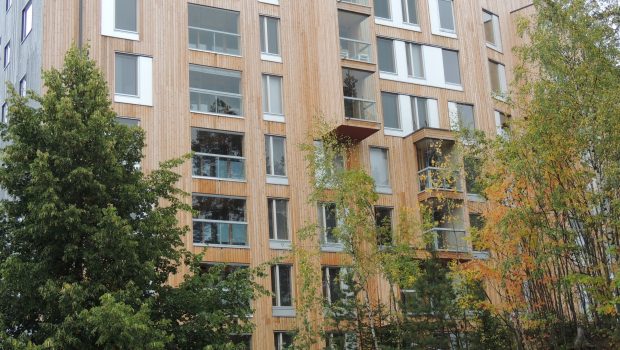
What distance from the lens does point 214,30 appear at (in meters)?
36.2

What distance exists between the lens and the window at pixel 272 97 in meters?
36.2

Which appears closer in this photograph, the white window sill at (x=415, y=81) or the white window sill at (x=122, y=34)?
the white window sill at (x=122, y=34)

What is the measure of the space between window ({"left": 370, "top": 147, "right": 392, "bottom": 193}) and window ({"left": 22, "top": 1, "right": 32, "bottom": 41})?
51.9ft

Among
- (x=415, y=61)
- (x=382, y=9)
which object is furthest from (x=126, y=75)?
(x=415, y=61)

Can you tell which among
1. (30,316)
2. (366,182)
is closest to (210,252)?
(366,182)

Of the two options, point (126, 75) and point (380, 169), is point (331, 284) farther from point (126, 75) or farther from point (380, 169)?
point (126, 75)

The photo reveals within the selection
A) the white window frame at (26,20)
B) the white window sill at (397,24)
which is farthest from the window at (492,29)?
the white window frame at (26,20)

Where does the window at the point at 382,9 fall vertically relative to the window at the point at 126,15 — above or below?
above

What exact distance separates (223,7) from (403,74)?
9.16 metres

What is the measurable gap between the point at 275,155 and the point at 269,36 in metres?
5.70

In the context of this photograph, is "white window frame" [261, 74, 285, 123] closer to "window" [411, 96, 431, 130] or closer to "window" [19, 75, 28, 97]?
"window" [411, 96, 431, 130]

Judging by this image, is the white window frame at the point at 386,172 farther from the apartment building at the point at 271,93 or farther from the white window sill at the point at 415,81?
the white window sill at the point at 415,81

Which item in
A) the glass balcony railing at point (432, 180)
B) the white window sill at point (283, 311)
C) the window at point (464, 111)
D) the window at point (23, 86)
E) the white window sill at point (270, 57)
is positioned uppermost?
the white window sill at point (270, 57)

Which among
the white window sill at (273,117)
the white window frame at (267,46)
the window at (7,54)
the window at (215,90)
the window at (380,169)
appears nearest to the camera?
the window at (215,90)
